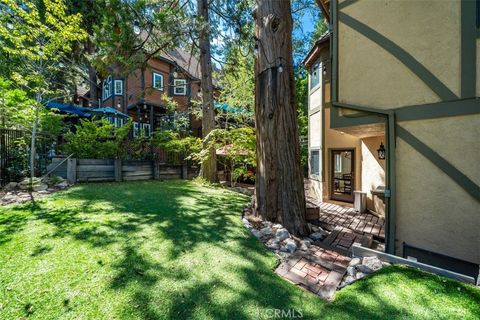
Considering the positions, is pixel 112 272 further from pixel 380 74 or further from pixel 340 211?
pixel 340 211

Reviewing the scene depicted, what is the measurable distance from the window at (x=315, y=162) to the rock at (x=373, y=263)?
7150 mm

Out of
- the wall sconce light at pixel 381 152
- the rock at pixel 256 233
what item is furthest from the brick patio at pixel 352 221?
the rock at pixel 256 233

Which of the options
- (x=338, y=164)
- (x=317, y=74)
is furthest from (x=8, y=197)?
(x=338, y=164)

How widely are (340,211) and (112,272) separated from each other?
→ 302 inches

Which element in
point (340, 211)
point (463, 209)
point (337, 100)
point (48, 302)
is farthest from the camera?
point (340, 211)

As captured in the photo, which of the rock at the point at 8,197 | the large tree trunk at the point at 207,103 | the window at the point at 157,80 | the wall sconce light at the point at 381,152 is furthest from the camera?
the window at the point at 157,80

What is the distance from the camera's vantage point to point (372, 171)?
8.10m

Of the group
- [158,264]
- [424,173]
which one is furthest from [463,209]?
[158,264]

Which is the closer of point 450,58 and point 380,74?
point 450,58

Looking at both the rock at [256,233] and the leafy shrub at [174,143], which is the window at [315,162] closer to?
the leafy shrub at [174,143]

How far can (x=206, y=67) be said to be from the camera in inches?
390

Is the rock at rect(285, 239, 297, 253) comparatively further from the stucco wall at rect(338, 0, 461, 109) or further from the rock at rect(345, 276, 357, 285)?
the stucco wall at rect(338, 0, 461, 109)

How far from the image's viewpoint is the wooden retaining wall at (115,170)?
798 centimetres

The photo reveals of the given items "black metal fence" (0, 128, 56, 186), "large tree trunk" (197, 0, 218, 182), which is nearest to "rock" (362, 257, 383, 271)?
"large tree trunk" (197, 0, 218, 182)
